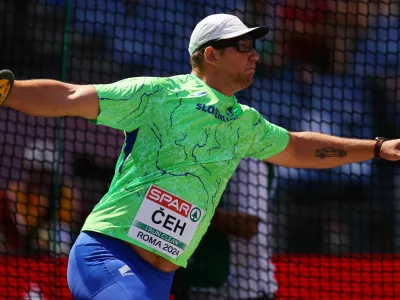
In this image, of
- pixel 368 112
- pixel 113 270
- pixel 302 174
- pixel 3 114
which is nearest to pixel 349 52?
pixel 368 112

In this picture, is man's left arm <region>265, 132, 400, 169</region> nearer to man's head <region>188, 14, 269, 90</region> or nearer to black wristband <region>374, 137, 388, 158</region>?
black wristband <region>374, 137, 388, 158</region>

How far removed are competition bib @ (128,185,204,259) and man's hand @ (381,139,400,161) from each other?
100 cm

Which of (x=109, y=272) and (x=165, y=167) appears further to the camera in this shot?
Result: (x=165, y=167)

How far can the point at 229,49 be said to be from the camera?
371 cm

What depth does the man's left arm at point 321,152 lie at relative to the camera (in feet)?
13.4

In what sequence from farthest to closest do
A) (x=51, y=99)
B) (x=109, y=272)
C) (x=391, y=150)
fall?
(x=391, y=150), (x=109, y=272), (x=51, y=99)

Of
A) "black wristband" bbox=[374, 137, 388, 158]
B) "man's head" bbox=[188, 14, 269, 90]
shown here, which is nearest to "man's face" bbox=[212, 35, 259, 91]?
"man's head" bbox=[188, 14, 269, 90]

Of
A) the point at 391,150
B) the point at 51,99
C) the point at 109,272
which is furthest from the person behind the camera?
the point at 391,150

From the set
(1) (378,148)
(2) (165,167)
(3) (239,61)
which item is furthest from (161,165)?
(1) (378,148)

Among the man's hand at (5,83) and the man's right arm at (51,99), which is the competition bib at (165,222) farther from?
the man's hand at (5,83)

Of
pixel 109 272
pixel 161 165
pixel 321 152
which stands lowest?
pixel 109 272

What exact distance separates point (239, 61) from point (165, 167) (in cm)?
59

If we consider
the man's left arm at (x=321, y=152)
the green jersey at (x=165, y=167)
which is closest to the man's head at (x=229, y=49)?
the green jersey at (x=165, y=167)

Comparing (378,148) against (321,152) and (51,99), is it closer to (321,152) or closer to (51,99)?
(321,152)
